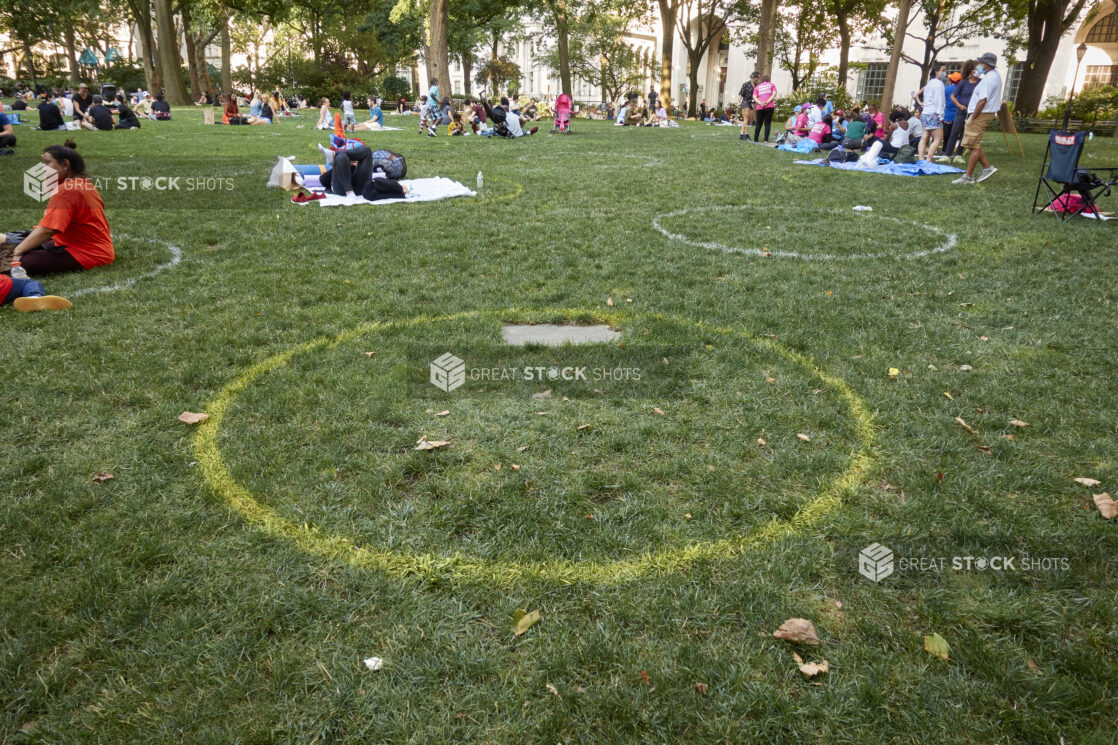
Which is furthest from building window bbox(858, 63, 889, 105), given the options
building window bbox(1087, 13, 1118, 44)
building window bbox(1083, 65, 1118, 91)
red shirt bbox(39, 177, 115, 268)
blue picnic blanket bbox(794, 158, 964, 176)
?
red shirt bbox(39, 177, 115, 268)

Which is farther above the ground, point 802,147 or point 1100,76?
point 1100,76

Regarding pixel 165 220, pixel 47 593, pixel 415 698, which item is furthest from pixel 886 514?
pixel 165 220

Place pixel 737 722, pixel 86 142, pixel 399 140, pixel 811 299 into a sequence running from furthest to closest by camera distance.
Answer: pixel 399 140, pixel 86 142, pixel 811 299, pixel 737 722

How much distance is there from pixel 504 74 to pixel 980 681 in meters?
66.8

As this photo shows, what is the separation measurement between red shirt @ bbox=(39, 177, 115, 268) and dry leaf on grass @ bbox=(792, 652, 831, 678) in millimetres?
7435

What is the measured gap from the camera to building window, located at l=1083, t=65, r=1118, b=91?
130 ft

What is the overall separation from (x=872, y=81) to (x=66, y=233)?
186 feet

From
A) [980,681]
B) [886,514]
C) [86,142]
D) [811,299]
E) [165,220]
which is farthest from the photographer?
[86,142]

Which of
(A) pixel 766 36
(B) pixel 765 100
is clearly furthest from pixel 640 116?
(B) pixel 765 100

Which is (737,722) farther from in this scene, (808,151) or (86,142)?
(86,142)

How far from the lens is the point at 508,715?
215 cm

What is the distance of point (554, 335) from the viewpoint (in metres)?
5.20

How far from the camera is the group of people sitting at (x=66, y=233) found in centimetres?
624

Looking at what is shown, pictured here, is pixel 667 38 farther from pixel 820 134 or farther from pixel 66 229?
pixel 66 229
